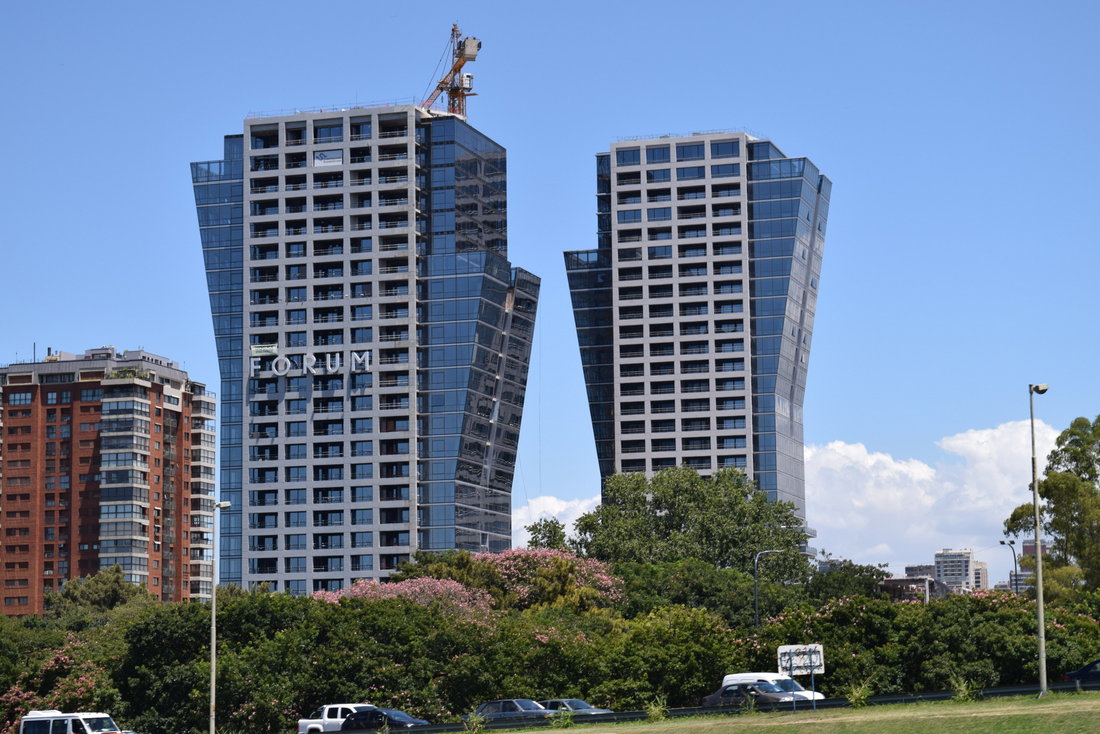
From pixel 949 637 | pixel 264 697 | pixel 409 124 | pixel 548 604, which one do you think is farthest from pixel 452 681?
pixel 409 124

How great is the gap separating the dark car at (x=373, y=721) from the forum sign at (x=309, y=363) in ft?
362

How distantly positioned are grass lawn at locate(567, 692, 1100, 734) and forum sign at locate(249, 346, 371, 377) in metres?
118

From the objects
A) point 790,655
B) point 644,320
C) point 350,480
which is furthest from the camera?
point 644,320

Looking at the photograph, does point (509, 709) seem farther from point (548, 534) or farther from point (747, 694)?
point (548, 534)

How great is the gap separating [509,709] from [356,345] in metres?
111

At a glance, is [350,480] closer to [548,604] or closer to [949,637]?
[548,604]

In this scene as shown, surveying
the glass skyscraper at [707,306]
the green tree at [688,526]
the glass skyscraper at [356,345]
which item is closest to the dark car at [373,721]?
the green tree at [688,526]

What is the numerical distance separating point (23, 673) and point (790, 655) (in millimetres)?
41593

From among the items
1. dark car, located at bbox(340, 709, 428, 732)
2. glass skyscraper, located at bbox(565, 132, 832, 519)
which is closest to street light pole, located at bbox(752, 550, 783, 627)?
dark car, located at bbox(340, 709, 428, 732)

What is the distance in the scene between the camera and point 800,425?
652ft

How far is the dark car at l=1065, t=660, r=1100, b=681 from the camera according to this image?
62219mm

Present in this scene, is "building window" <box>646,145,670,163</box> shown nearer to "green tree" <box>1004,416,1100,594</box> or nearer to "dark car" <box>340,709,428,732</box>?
"green tree" <box>1004,416,1100,594</box>

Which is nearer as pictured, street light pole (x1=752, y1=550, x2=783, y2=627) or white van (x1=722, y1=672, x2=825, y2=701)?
white van (x1=722, y1=672, x2=825, y2=701)

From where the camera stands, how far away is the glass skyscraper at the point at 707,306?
7466 inches
